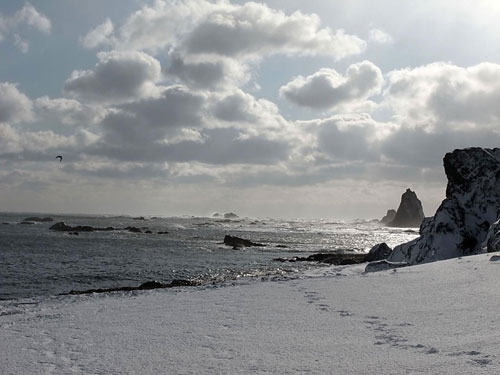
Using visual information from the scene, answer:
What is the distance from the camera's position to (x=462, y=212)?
25047 millimetres

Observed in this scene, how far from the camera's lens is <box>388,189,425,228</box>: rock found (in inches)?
7072

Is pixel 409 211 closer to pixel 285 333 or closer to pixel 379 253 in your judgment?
pixel 379 253

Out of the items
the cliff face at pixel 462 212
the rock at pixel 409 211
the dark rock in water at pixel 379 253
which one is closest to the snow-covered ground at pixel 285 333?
the cliff face at pixel 462 212

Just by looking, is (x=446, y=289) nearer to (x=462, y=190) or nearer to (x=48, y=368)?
(x=48, y=368)

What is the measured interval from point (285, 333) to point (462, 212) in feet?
68.4

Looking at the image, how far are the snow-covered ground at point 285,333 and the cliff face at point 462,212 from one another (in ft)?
39.3

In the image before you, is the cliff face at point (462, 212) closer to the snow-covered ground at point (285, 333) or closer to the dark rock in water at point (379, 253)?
the dark rock in water at point (379, 253)

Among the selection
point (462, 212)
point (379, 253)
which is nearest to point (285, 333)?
point (462, 212)

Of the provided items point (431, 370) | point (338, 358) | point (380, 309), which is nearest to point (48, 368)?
point (338, 358)

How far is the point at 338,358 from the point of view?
6.04m

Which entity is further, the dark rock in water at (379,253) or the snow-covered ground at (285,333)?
the dark rock in water at (379,253)

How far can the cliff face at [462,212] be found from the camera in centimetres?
2366

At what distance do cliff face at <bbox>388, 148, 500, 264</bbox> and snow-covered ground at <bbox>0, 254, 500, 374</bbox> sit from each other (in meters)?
12.0

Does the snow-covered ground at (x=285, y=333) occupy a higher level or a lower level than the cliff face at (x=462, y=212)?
lower
